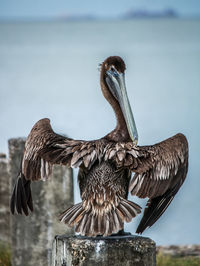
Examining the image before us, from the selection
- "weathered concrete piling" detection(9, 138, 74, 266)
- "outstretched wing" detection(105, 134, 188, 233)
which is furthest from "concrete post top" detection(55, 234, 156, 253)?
"weathered concrete piling" detection(9, 138, 74, 266)

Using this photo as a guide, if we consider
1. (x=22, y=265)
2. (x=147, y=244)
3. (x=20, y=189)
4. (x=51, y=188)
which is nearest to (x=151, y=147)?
(x=147, y=244)

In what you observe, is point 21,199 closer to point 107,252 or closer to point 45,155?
point 45,155

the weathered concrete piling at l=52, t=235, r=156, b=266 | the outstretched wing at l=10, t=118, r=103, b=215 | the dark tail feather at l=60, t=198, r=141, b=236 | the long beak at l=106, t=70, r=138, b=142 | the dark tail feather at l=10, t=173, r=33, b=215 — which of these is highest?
the long beak at l=106, t=70, r=138, b=142

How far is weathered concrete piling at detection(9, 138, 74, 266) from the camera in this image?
6.70 metres

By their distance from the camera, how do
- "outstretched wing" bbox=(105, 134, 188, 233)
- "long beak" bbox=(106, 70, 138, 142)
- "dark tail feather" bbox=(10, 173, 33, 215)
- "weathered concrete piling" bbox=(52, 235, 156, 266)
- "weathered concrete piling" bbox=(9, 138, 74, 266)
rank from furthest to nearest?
"weathered concrete piling" bbox=(9, 138, 74, 266) < "dark tail feather" bbox=(10, 173, 33, 215) < "long beak" bbox=(106, 70, 138, 142) < "outstretched wing" bbox=(105, 134, 188, 233) < "weathered concrete piling" bbox=(52, 235, 156, 266)

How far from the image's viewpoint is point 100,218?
459 centimetres

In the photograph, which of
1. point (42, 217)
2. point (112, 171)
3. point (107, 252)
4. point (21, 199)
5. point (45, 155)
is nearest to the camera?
point (107, 252)

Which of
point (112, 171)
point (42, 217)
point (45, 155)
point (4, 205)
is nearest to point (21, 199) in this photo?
point (45, 155)

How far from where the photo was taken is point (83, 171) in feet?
16.4

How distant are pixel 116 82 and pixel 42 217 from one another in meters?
1.92

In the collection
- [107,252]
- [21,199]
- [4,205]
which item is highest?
[4,205]

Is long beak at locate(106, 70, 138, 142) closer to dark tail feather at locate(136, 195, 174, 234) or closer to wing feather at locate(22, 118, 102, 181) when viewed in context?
wing feather at locate(22, 118, 102, 181)

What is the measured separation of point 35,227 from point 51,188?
0.43m

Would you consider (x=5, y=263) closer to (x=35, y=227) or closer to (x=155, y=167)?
(x=35, y=227)
